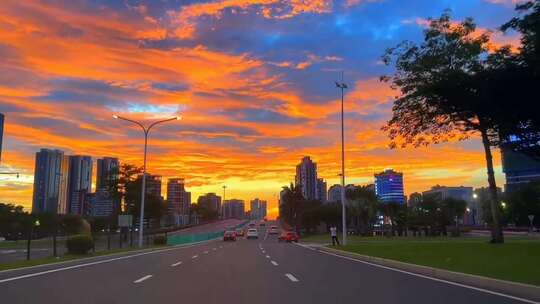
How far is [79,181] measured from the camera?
15425 cm

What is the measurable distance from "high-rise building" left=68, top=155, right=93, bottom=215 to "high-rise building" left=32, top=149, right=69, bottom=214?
3746 millimetres

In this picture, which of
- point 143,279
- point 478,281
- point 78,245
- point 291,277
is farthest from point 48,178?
point 478,281

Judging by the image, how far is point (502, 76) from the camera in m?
28.1

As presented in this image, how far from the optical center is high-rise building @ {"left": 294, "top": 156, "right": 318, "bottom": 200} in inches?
7323

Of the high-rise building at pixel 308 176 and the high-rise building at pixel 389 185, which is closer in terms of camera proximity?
the high-rise building at pixel 389 185

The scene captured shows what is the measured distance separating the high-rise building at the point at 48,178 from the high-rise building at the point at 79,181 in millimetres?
3746

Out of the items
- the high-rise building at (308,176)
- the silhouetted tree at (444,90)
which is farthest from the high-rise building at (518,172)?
the silhouetted tree at (444,90)

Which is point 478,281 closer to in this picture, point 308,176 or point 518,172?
point 518,172

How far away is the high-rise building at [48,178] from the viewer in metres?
132

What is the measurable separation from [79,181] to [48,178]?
61.5 ft

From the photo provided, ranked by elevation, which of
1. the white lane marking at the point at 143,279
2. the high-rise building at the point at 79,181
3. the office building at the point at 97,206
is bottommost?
the white lane marking at the point at 143,279

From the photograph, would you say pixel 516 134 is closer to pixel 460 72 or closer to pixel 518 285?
pixel 460 72

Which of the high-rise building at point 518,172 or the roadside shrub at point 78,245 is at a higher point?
the high-rise building at point 518,172

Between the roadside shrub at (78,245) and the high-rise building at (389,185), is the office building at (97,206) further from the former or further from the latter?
the roadside shrub at (78,245)
